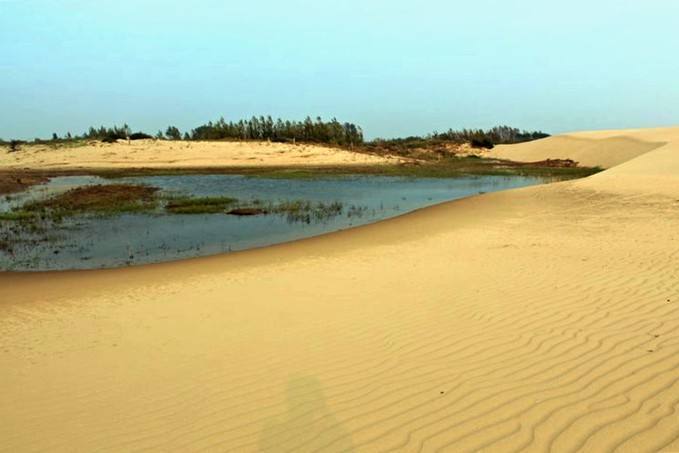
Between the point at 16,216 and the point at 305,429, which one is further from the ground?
the point at 16,216

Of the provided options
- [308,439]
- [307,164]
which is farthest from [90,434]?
[307,164]

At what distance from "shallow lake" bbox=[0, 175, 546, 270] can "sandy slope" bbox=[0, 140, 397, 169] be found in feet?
58.8

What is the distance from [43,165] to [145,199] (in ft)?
96.1

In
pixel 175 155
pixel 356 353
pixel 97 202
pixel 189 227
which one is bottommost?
pixel 189 227

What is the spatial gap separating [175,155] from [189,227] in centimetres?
3481

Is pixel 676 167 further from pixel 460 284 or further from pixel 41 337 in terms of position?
pixel 41 337

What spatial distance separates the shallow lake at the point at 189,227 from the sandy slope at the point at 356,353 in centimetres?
177

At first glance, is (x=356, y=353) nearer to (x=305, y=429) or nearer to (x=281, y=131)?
(x=305, y=429)

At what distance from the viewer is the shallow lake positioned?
1188 cm

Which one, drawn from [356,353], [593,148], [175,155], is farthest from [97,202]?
[593,148]

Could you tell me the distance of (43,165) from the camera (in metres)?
44.1

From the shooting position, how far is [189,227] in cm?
1552

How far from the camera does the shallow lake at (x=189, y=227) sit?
39.0ft

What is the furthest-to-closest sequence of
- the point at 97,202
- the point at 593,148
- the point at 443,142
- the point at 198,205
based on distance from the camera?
the point at 443,142
the point at 593,148
the point at 97,202
the point at 198,205
